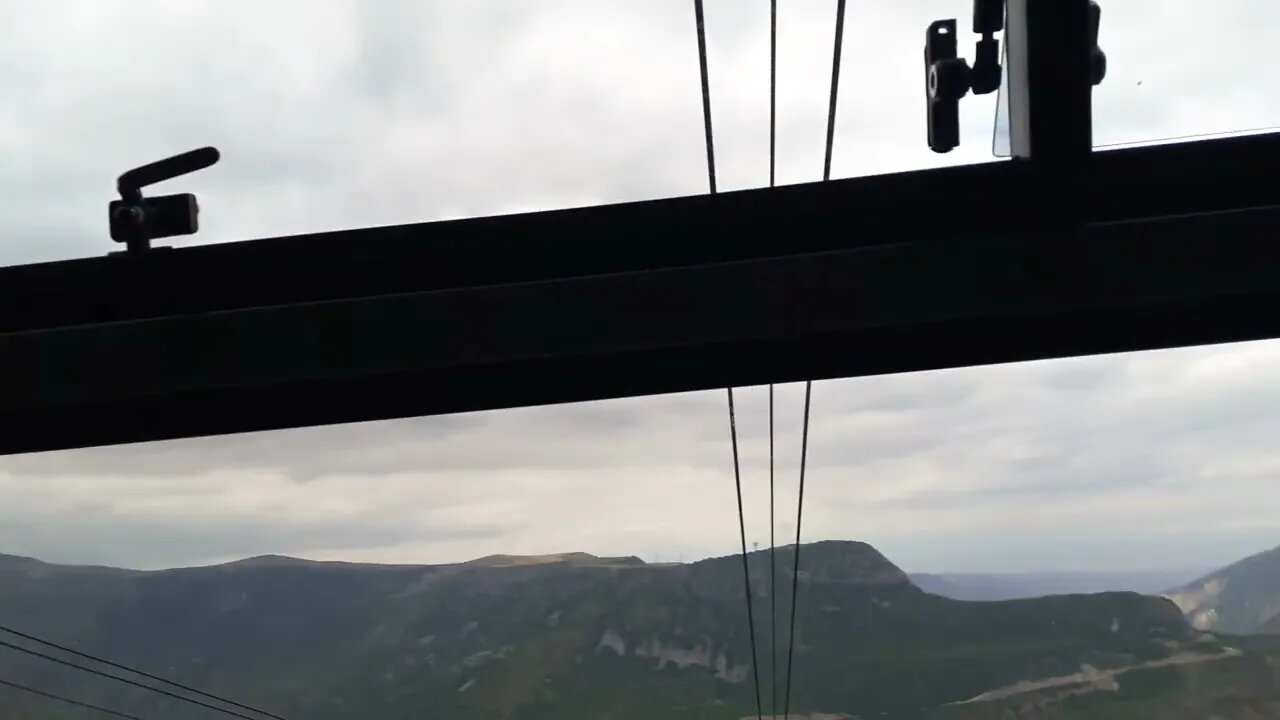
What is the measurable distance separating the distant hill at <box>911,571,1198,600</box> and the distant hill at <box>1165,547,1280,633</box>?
450 centimetres

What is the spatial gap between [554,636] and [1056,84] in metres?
146

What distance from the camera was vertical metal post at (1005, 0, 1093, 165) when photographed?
154 centimetres

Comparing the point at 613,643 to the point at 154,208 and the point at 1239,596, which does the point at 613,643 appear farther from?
the point at 154,208

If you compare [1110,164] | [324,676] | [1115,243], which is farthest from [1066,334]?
[324,676]

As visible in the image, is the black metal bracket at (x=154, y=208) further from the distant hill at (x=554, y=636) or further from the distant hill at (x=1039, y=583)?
the distant hill at (x=1039, y=583)

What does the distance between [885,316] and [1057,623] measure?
13257cm

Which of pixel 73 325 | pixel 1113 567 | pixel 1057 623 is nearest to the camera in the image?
pixel 73 325

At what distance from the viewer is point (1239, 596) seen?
164 m

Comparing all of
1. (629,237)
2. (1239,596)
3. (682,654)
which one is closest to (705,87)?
(629,237)

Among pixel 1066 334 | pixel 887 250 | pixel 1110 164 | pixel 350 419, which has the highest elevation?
pixel 1110 164

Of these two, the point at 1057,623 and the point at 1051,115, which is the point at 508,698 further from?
the point at 1051,115

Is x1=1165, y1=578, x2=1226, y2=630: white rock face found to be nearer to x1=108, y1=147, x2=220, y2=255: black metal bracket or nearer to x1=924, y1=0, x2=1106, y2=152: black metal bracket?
x1=924, y1=0, x2=1106, y2=152: black metal bracket

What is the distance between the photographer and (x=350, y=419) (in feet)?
5.63

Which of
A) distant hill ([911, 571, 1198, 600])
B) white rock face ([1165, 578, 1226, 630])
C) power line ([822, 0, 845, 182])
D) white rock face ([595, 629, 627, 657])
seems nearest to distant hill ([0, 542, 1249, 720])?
A: white rock face ([595, 629, 627, 657])
